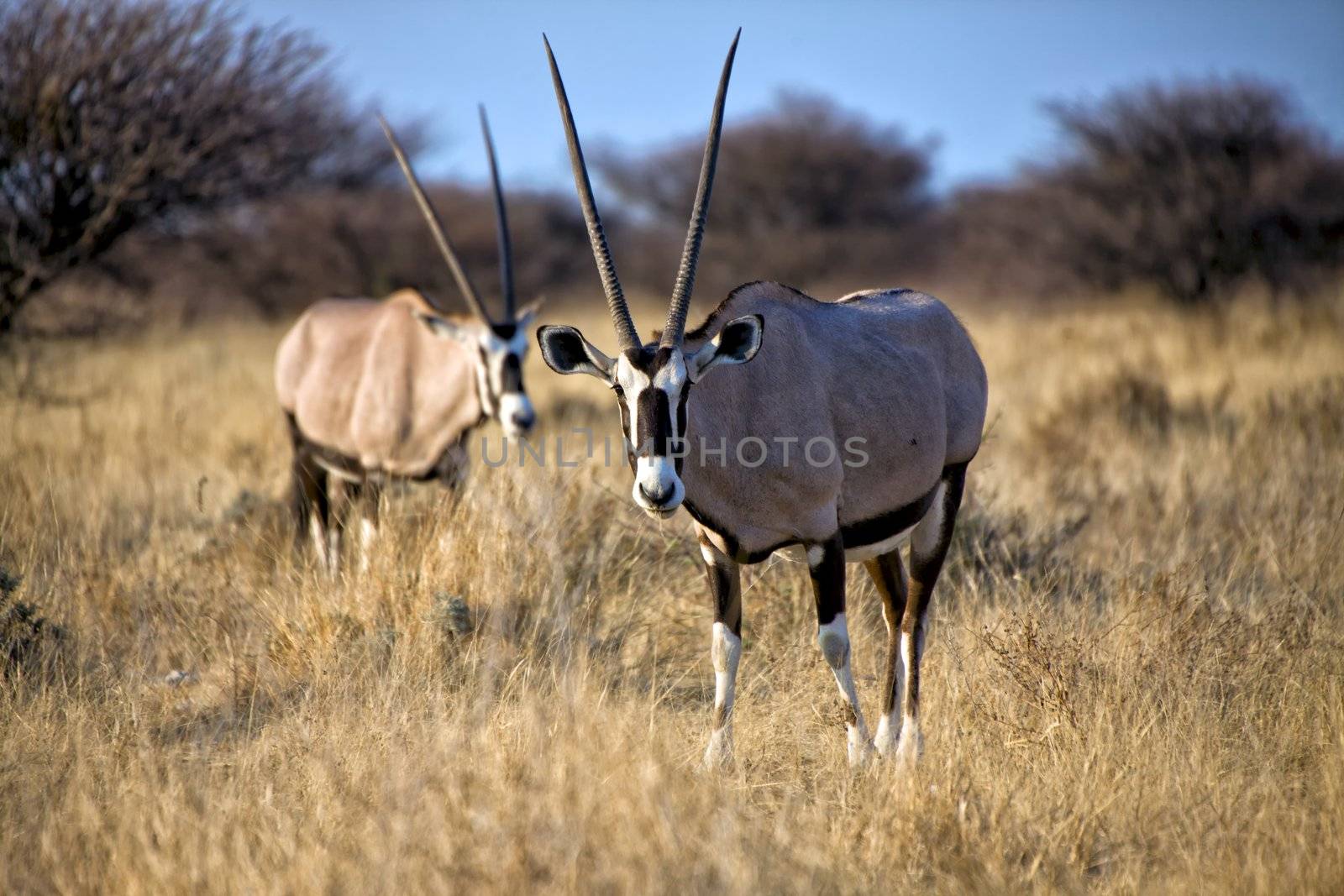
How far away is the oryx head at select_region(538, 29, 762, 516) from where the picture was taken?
3.14m

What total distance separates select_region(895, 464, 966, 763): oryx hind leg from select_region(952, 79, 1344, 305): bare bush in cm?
1205

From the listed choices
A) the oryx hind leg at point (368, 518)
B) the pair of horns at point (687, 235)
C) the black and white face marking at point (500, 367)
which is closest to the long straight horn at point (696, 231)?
the pair of horns at point (687, 235)

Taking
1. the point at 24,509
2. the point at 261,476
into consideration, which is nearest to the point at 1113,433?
the point at 261,476

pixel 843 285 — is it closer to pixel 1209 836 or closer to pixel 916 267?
pixel 916 267

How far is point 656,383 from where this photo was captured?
321cm

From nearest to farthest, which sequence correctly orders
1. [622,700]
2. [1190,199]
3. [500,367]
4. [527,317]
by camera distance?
[622,700] < [500,367] < [527,317] < [1190,199]

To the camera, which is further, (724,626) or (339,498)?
(339,498)

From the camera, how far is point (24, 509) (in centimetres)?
532

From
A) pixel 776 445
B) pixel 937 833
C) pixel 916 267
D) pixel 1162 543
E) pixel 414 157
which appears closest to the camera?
pixel 937 833

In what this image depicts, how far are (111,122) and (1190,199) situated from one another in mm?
13835

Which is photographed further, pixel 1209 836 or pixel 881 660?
pixel 881 660

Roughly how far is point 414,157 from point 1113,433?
1469 cm

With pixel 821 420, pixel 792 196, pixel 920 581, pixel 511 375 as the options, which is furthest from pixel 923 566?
pixel 792 196

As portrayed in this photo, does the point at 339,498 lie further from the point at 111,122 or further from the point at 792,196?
the point at 792,196
